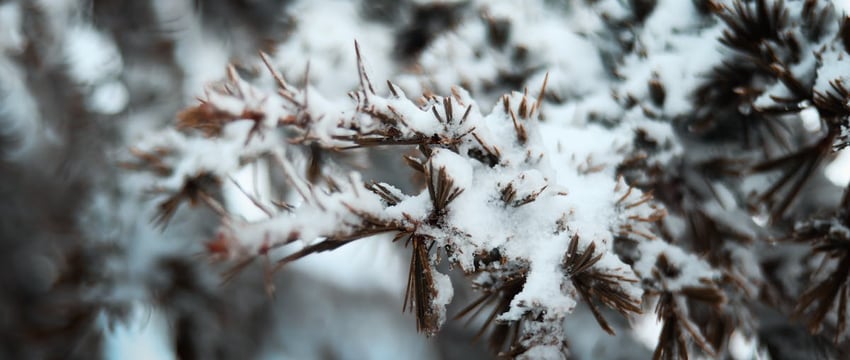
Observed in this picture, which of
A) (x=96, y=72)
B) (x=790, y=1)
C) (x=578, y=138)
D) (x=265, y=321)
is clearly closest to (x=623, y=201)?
(x=578, y=138)

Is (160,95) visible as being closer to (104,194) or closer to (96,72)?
(96,72)

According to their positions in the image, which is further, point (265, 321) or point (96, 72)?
point (265, 321)

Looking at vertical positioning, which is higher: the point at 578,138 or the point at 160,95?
the point at 578,138

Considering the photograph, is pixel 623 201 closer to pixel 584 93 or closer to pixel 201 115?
pixel 584 93

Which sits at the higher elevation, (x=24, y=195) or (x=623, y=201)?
(x=623, y=201)

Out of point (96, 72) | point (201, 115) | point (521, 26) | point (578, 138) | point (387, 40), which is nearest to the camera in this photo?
point (201, 115)

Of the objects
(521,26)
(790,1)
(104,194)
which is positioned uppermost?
(790,1)

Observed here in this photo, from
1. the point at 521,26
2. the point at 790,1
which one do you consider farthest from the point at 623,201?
the point at 521,26

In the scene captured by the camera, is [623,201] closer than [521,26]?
Yes

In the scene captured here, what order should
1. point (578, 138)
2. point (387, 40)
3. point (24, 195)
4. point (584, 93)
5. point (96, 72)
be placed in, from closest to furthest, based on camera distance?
1. point (578, 138)
2. point (584, 93)
3. point (387, 40)
4. point (96, 72)
5. point (24, 195)
